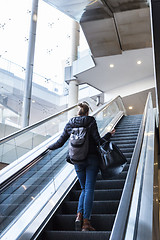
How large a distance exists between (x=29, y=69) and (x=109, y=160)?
9.82 metres

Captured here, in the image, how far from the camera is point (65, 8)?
877cm

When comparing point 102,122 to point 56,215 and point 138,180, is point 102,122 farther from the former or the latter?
point 138,180

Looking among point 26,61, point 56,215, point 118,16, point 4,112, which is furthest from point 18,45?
point 56,215

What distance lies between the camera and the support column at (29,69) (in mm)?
11680

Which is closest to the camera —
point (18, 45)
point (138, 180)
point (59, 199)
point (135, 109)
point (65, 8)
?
point (138, 180)

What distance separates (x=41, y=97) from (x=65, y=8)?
5275 millimetres

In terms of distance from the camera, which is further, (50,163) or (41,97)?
(41,97)

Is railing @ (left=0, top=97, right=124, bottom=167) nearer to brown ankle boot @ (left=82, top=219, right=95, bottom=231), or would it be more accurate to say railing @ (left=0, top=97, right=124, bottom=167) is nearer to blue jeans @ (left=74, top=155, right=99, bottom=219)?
blue jeans @ (left=74, top=155, right=99, bottom=219)

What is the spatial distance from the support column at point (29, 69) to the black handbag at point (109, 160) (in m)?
8.74

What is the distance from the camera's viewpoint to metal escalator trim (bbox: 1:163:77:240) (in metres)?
2.88

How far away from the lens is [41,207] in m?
3.45

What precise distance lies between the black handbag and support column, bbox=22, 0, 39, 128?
8743 mm

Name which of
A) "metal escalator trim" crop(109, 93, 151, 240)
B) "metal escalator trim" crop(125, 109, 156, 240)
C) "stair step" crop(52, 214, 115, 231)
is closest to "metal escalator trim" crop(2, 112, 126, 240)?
"stair step" crop(52, 214, 115, 231)

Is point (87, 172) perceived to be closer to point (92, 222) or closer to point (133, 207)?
point (92, 222)
